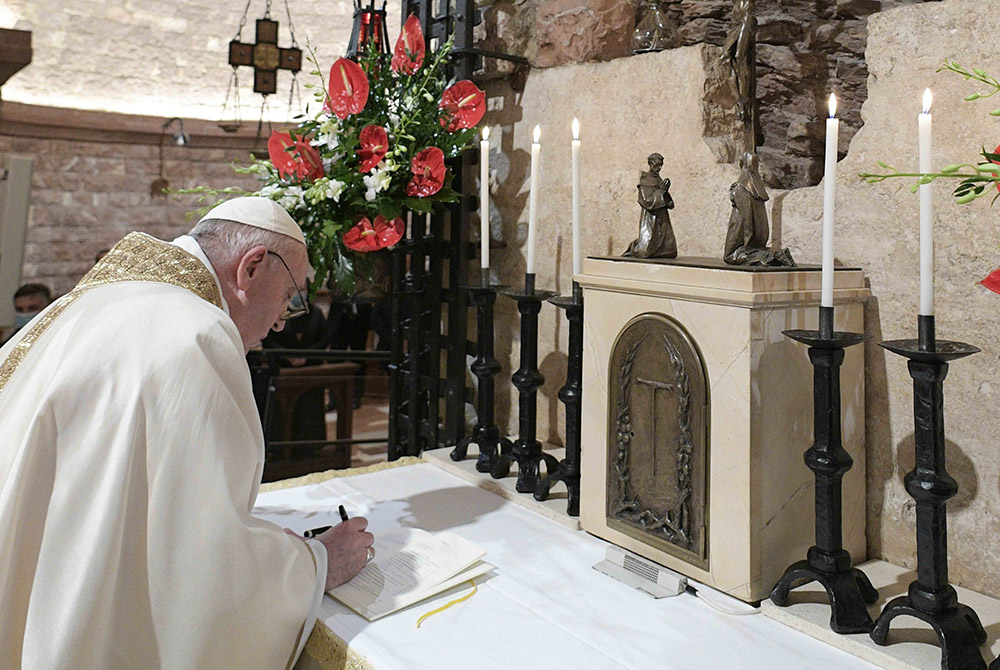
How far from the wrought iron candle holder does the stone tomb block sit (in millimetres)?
541

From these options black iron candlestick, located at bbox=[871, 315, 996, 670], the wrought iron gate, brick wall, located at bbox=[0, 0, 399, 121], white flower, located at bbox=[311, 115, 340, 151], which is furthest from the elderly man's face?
brick wall, located at bbox=[0, 0, 399, 121]

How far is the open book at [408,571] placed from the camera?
5.08 feet

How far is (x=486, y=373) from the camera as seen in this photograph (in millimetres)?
2336

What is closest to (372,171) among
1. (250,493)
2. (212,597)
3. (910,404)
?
(250,493)

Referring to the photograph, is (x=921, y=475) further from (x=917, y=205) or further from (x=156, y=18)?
(x=156, y=18)

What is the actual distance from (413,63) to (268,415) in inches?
78.2

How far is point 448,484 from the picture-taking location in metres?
2.31

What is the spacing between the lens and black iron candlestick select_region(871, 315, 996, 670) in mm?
1260

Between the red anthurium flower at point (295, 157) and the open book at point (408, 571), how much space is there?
1085 millimetres

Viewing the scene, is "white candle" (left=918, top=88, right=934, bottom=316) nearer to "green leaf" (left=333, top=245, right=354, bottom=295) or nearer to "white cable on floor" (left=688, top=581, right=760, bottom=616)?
"white cable on floor" (left=688, top=581, right=760, bottom=616)

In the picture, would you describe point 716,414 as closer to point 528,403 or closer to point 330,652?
point 528,403

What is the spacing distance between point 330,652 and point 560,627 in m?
0.41

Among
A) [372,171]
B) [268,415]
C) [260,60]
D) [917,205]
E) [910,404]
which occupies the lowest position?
[268,415]

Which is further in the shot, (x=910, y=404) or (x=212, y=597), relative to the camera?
(x=910, y=404)
